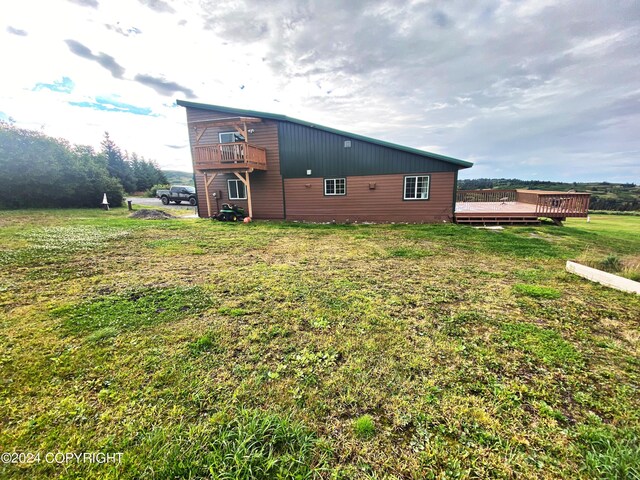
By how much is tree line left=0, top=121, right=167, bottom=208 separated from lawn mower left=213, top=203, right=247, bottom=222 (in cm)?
1234

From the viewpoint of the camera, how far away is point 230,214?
43.8 ft

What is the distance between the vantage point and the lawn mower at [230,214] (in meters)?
13.3

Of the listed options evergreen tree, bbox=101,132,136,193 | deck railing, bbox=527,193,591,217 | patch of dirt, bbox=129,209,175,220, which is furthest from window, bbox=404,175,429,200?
evergreen tree, bbox=101,132,136,193

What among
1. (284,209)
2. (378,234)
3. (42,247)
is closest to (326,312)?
(378,234)

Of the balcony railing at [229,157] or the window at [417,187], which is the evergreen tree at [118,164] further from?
the window at [417,187]

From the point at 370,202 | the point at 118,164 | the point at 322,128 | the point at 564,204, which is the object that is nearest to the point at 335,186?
the point at 370,202

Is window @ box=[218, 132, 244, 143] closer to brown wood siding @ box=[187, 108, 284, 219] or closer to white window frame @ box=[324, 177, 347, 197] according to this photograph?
brown wood siding @ box=[187, 108, 284, 219]

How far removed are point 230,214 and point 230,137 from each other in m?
4.50

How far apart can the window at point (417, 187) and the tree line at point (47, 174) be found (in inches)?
852

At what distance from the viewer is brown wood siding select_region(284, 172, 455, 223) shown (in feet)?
39.0

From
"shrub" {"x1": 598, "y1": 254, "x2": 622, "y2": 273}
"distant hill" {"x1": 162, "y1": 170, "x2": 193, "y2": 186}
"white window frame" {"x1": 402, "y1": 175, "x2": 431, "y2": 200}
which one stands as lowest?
"shrub" {"x1": 598, "y1": 254, "x2": 622, "y2": 273}

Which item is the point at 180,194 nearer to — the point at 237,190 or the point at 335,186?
the point at 237,190

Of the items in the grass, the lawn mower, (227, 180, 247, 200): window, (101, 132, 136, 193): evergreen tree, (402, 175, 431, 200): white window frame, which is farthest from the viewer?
(101, 132, 136, 193): evergreen tree

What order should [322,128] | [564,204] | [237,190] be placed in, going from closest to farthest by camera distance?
[564,204]
[322,128]
[237,190]
